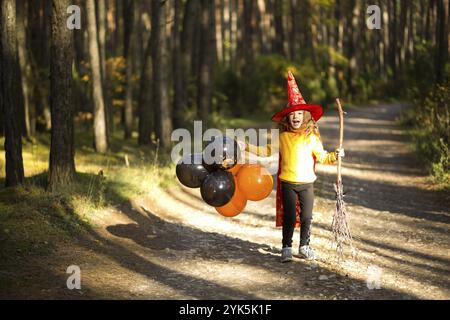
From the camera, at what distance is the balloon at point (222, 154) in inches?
279

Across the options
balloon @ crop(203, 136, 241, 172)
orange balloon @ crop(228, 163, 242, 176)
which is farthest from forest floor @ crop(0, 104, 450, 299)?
balloon @ crop(203, 136, 241, 172)

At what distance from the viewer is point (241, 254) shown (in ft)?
24.6

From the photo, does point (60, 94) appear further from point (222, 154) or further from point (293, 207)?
point (293, 207)

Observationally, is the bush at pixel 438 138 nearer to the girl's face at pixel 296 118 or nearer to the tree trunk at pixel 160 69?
the girl's face at pixel 296 118

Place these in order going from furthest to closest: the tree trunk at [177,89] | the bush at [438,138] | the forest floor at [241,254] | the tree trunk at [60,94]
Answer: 1. the tree trunk at [177,89]
2. the bush at [438,138]
3. the tree trunk at [60,94]
4. the forest floor at [241,254]

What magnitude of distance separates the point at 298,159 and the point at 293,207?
59cm

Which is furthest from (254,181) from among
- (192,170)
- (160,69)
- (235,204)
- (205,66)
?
(205,66)

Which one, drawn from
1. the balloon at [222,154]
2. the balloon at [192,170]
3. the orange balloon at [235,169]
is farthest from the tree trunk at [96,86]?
the orange balloon at [235,169]

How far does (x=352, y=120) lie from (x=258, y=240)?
18515 mm

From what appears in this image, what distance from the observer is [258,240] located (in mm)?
8312

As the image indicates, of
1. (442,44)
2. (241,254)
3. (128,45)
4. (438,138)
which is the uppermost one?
(128,45)

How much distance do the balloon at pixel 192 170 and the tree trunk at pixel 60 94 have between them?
297cm
